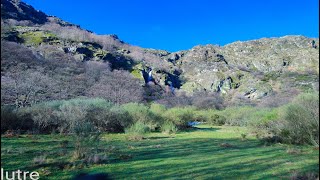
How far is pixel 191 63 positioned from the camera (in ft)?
643

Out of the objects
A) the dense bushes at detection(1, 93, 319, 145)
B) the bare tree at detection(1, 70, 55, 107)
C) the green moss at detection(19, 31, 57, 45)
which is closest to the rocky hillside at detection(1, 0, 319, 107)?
the green moss at detection(19, 31, 57, 45)

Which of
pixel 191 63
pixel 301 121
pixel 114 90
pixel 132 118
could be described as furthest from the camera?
pixel 191 63

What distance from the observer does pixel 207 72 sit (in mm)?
166375

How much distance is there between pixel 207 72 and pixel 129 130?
14143 centimetres

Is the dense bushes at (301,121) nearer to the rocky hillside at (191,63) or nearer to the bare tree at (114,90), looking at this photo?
the bare tree at (114,90)

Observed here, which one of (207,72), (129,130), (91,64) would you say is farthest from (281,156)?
(207,72)

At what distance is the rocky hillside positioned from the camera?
100 metres

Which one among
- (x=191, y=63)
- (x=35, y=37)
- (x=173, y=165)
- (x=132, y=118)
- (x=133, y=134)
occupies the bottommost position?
(x=173, y=165)

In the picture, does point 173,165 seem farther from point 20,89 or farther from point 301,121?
point 20,89

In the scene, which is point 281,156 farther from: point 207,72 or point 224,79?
point 207,72

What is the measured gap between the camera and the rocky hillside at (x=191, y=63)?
100 m

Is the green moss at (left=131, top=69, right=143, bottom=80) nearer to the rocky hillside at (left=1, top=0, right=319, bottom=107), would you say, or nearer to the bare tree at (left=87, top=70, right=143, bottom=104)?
the rocky hillside at (left=1, top=0, right=319, bottom=107)

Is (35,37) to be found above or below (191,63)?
below

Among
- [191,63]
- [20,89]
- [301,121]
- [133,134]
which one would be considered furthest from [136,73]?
[301,121]
